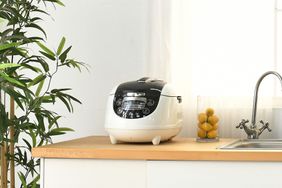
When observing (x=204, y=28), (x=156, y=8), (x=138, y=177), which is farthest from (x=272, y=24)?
(x=138, y=177)

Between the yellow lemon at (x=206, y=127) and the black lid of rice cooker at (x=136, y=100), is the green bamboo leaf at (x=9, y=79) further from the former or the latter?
the yellow lemon at (x=206, y=127)

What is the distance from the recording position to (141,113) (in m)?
1.97

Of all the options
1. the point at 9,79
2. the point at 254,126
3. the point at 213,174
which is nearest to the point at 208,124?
the point at 254,126

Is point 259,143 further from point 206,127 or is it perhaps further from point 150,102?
point 150,102

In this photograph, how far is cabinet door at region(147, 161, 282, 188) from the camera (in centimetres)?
170

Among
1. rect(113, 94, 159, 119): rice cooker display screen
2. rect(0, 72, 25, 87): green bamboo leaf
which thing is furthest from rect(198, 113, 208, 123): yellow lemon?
rect(0, 72, 25, 87): green bamboo leaf

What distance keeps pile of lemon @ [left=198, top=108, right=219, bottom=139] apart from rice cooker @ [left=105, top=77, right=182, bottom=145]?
26cm

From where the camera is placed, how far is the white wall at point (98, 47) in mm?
2623

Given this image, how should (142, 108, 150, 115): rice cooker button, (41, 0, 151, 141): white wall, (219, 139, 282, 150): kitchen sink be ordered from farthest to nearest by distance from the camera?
(41, 0, 151, 141): white wall → (219, 139, 282, 150): kitchen sink → (142, 108, 150, 115): rice cooker button

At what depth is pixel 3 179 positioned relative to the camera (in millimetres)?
2211

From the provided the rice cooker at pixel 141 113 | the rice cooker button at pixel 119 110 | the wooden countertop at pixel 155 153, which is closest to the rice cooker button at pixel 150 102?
the rice cooker at pixel 141 113

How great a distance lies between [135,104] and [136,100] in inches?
0.7

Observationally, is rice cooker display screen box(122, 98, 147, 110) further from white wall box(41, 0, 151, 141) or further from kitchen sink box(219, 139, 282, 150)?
white wall box(41, 0, 151, 141)

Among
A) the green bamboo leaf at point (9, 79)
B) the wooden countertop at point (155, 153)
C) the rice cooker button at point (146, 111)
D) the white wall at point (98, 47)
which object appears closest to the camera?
the wooden countertop at point (155, 153)
